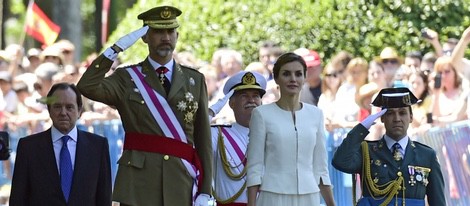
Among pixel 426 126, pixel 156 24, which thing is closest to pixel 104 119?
pixel 426 126

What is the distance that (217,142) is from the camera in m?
12.1

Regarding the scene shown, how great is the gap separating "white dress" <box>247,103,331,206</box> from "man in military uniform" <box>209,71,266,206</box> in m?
1.09

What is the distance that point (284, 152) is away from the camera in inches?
427

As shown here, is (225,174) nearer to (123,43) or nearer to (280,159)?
(280,159)

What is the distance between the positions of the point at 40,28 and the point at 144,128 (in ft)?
37.8

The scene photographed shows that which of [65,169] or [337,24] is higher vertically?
[337,24]

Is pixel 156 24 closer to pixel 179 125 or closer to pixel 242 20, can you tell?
pixel 179 125

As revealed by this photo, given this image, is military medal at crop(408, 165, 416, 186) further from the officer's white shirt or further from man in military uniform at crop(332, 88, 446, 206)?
the officer's white shirt

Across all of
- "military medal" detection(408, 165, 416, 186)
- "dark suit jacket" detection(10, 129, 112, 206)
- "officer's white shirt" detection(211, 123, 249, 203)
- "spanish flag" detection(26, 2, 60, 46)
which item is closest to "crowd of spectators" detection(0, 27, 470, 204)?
"spanish flag" detection(26, 2, 60, 46)

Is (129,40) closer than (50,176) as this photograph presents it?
Yes

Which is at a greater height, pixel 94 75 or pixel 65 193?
pixel 94 75

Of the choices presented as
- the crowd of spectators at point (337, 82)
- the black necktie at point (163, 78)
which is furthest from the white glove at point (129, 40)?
the crowd of spectators at point (337, 82)

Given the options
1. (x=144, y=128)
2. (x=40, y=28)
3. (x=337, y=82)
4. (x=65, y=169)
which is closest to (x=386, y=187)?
(x=144, y=128)

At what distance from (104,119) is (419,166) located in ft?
23.2
